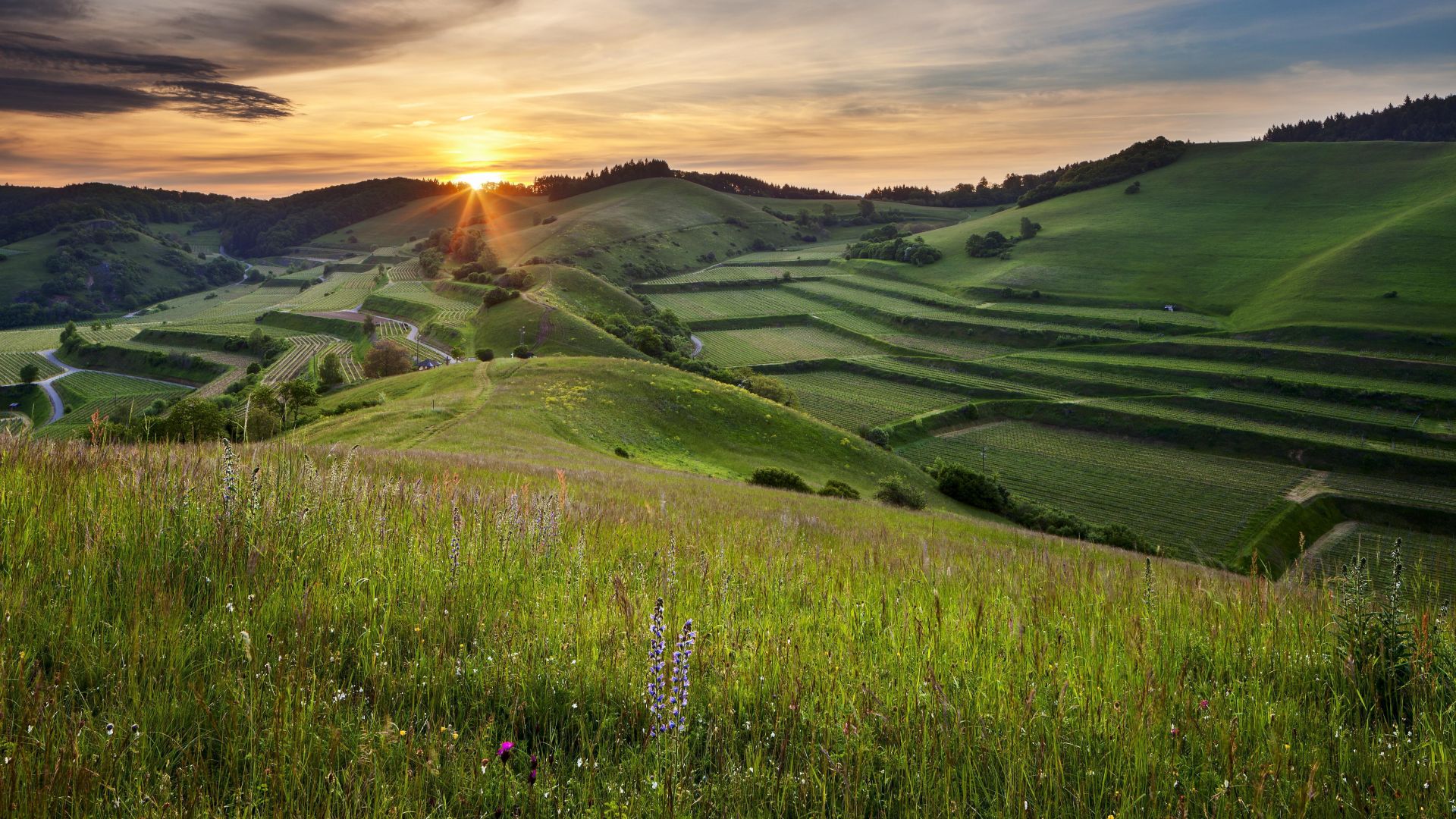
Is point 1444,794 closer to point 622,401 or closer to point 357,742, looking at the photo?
point 357,742

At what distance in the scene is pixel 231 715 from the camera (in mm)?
2834

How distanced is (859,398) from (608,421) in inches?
2475

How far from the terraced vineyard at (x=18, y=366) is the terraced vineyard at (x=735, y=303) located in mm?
130904

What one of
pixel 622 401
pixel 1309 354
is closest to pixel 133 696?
pixel 622 401

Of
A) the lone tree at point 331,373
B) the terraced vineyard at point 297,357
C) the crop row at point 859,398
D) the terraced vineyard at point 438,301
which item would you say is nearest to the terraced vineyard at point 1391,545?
the crop row at point 859,398

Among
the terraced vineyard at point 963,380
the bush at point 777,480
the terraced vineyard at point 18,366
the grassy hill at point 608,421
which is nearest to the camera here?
the bush at point 777,480

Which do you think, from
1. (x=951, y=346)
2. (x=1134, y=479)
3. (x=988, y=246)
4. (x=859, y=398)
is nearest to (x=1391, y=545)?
(x=1134, y=479)

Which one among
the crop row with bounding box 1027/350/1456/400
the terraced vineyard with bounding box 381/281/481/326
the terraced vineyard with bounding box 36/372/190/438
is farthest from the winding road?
the crop row with bounding box 1027/350/1456/400

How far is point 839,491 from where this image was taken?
4781cm

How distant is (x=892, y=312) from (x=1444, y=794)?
157 meters

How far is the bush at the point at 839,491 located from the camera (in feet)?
155

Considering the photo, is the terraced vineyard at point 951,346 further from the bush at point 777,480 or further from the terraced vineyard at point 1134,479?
the bush at point 777,480

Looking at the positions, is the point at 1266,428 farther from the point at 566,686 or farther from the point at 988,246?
the point at 566,686

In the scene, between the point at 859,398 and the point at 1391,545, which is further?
the point at 859,398
